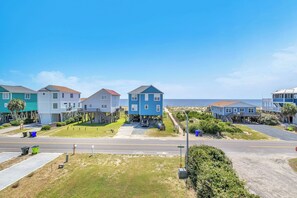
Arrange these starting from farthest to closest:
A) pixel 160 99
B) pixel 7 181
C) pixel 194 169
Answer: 1. pixel 160 99
2. pixel 7 181
3. pixel 194 169

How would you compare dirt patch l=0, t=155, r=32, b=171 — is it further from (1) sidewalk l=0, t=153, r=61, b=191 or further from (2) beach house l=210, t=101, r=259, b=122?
(2) beach house l=210, t=101, r=259, b=122

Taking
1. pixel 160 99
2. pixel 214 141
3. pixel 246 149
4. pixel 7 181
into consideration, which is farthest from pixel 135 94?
pixel 7 181

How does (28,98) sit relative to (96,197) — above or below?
above

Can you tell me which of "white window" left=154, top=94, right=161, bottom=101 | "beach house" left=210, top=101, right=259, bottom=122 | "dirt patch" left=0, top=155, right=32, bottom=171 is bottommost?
"dirt patch" left=0, top=155, right=32, bottom=171

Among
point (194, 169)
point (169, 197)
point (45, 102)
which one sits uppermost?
point (45, 102)

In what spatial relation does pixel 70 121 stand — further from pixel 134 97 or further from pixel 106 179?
pixel 106 179

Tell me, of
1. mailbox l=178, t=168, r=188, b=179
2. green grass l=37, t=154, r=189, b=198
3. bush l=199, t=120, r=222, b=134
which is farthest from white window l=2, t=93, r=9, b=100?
mailbox l=178, t=168, r=188, b=179

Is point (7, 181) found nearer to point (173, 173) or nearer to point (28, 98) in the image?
point (173, 173)
